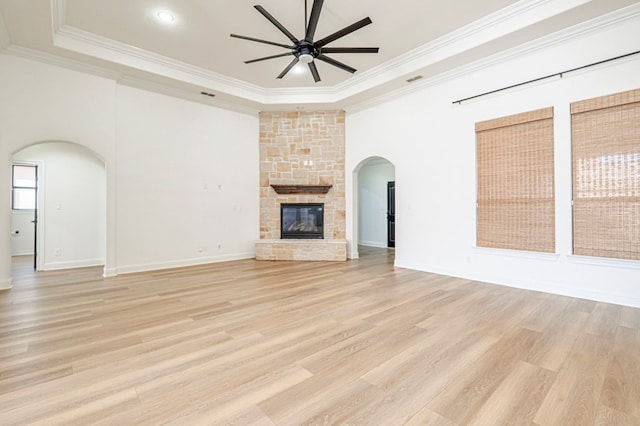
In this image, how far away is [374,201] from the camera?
9.61m

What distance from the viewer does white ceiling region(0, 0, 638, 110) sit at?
3.63 meters

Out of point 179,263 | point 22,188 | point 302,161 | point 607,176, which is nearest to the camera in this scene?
point 607,176

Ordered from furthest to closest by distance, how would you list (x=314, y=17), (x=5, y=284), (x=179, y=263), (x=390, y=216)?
(x=390, y=216), (x=179, y=263), (x=5, y=284), (x=314, y=17)

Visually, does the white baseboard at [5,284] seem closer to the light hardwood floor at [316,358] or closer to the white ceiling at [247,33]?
the light hardwood floor at [316,358]

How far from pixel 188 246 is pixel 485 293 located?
537 cm

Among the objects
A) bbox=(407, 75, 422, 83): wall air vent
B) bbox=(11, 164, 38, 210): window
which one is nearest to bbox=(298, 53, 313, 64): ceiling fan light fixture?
bbox=(407, 75, 422, 83): wall air vent

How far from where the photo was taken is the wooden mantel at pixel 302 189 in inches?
269

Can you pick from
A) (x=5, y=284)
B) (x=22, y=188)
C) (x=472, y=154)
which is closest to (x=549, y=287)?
(x=472, y=154)

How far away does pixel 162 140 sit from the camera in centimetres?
564

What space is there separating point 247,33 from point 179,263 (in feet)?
14.3

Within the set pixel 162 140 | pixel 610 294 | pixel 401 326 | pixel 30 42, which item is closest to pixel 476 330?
pixel 401 326

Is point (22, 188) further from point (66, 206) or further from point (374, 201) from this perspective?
point (374, 201)

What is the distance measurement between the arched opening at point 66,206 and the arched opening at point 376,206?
6.54m

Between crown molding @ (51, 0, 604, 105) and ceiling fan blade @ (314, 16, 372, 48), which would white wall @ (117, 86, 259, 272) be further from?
ceiling fan blade @ (314, 16, 372, 48)
